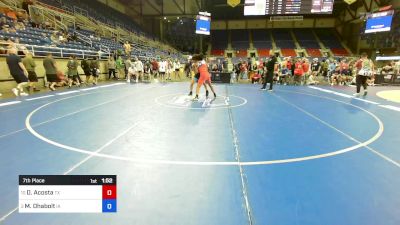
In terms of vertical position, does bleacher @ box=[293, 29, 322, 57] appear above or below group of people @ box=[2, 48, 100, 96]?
above

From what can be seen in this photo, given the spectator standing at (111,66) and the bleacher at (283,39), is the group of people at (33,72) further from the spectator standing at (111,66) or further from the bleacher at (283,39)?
the bleacher at (283,39)

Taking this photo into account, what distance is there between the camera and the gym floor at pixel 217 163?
233 cm

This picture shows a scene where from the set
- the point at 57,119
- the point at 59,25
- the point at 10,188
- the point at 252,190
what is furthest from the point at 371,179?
the point at 59,25

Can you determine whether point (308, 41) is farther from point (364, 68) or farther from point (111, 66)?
point (111, 66)

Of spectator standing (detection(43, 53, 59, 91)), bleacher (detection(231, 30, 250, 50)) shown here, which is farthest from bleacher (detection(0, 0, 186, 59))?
bleacher (detection(231, 30, 250, 50))

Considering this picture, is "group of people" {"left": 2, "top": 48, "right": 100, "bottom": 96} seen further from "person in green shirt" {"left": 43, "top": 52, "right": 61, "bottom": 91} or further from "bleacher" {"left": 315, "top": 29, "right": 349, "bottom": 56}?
"bleacher" {"left": 315, "top": 29, "right": 349, "bottom": 56}

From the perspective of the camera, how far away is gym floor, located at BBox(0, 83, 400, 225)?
7.64 ft

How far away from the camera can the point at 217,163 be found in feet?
11.2

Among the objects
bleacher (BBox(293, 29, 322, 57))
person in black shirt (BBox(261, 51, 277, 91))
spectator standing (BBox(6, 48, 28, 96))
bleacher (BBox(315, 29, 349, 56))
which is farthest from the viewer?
bleacher (BBox(293, 29, 322, 57))

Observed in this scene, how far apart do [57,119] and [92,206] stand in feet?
15.6

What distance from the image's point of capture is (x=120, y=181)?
114 inches
